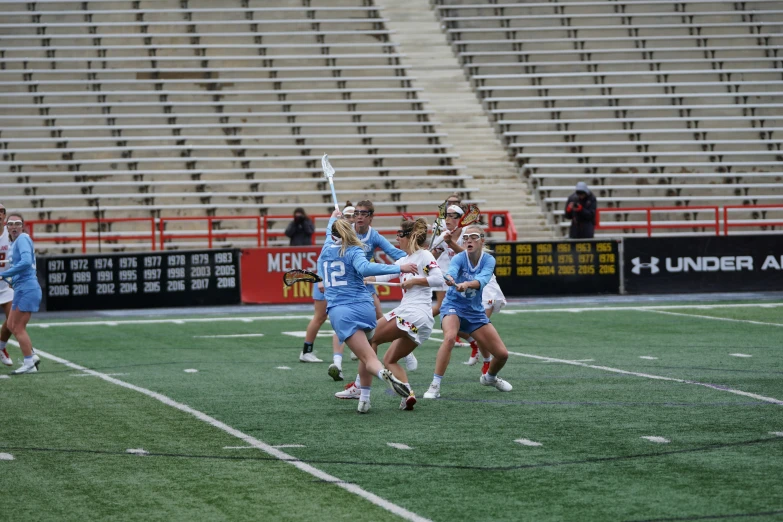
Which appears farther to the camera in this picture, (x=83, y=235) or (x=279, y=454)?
(x=83, y=235)

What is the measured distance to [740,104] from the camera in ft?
106

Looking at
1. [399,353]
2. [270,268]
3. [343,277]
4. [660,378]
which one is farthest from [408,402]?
[270,268]

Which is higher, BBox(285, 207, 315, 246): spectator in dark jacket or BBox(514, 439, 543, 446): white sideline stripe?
BBox(285, 207, 315, 246): spectator in dark jacket

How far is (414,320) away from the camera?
10.2 m

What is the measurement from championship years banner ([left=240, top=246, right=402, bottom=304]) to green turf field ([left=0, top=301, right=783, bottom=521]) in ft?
25.8

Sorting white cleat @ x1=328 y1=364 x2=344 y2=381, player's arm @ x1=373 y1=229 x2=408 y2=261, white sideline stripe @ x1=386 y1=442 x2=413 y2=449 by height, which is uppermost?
player's arm @ x1=373 y1=229 x2=408 y2=261

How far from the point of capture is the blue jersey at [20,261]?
1290 cm

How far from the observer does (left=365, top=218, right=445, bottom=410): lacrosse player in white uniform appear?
10.1m

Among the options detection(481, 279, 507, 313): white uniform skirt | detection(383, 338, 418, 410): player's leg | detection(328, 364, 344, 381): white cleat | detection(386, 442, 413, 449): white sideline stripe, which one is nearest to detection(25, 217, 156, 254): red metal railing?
detection(481, 279, 507, 313): white uniform skirt

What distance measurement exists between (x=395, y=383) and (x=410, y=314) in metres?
0.76

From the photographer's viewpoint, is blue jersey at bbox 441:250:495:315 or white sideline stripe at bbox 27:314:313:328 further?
white sideline stripe at bbox 27:314:313:328

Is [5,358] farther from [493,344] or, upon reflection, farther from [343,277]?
[493,344]

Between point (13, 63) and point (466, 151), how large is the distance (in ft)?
38.2

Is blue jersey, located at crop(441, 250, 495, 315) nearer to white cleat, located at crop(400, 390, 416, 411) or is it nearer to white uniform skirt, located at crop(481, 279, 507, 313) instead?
white cleat, located at crop(400, 390, 416, 411)
